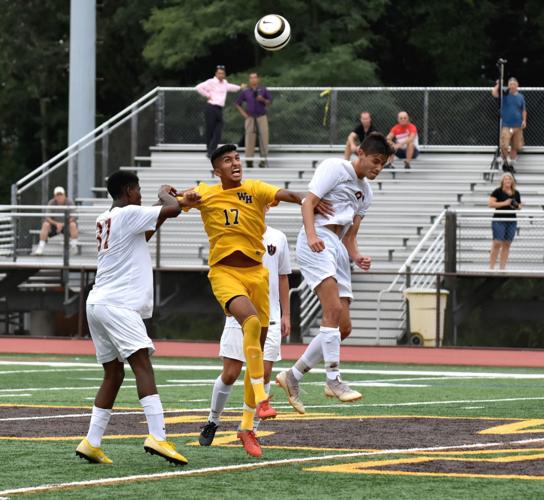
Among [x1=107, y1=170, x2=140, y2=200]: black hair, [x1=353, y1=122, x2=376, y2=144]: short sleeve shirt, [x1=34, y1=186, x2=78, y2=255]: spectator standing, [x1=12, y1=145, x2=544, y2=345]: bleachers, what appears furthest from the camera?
[x1=353, y1=122, x2=376, y2=144]: short sleeve shirt

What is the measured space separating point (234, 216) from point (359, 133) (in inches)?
683

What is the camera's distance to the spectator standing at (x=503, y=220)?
23797 mm

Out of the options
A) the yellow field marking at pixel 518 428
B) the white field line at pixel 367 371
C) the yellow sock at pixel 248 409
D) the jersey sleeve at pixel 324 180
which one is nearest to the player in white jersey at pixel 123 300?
the yellow sock at pixel 248 409

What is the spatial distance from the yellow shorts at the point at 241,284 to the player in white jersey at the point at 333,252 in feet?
6.45

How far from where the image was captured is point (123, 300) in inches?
368

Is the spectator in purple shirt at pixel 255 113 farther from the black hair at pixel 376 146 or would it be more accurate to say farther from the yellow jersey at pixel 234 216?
the yellow jersey at pixel 234 216

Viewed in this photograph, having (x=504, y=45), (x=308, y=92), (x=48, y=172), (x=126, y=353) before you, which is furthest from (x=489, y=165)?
(x=126, y=353)

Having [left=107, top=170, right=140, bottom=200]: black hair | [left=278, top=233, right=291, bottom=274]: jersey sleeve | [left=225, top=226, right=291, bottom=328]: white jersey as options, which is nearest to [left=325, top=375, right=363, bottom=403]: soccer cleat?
[left=225, top=226, right=291, bottom=328]: white jersey

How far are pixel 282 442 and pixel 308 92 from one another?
1970 cm

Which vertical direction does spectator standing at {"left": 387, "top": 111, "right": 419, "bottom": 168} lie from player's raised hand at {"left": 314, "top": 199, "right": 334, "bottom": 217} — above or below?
above

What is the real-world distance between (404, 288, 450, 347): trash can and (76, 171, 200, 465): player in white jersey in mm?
14022

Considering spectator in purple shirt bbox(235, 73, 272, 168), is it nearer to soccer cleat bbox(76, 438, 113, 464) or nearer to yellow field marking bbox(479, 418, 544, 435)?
yellow field marking bbox(479, 418, 544, 435)

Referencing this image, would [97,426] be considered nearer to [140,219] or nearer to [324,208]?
[140,219]

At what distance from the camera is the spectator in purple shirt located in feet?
94.4
